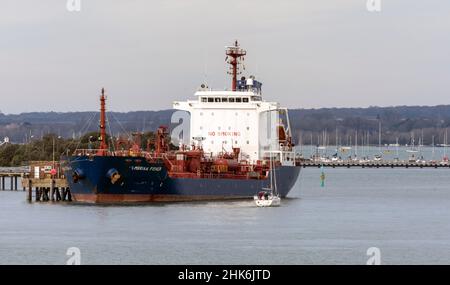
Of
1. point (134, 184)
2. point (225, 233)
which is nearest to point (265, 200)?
point (134, 184)

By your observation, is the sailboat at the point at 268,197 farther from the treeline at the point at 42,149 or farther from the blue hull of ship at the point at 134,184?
the treeline at the point at 42,149

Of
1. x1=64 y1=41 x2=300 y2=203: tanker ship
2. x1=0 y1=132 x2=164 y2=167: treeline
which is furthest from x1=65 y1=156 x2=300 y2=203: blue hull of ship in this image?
x1=0 y1=132 x2=164 y2=167: treeline

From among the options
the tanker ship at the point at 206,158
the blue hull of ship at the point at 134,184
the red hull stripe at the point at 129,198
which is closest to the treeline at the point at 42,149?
the tanker ship at the point at 206,158

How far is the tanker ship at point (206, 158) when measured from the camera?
70.2m

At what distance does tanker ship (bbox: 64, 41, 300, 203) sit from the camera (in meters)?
70.2

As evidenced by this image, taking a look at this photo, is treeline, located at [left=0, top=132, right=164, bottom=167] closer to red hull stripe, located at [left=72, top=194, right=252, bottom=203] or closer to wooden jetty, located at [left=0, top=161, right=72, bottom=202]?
wooden jetty, located at [left=0, top=161, right=72, bottom=202]

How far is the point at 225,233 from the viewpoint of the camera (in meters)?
57.0

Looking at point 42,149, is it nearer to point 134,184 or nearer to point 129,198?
point 129,198

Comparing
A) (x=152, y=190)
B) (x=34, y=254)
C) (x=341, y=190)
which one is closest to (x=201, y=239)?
(x=34, y=254)

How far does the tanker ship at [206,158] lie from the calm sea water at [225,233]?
1.64 meters

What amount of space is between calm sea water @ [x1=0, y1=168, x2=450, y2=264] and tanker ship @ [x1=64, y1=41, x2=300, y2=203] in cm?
164

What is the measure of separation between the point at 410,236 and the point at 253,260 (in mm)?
11730

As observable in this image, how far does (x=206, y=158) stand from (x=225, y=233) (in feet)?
65.5

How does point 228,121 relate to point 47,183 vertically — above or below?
above
